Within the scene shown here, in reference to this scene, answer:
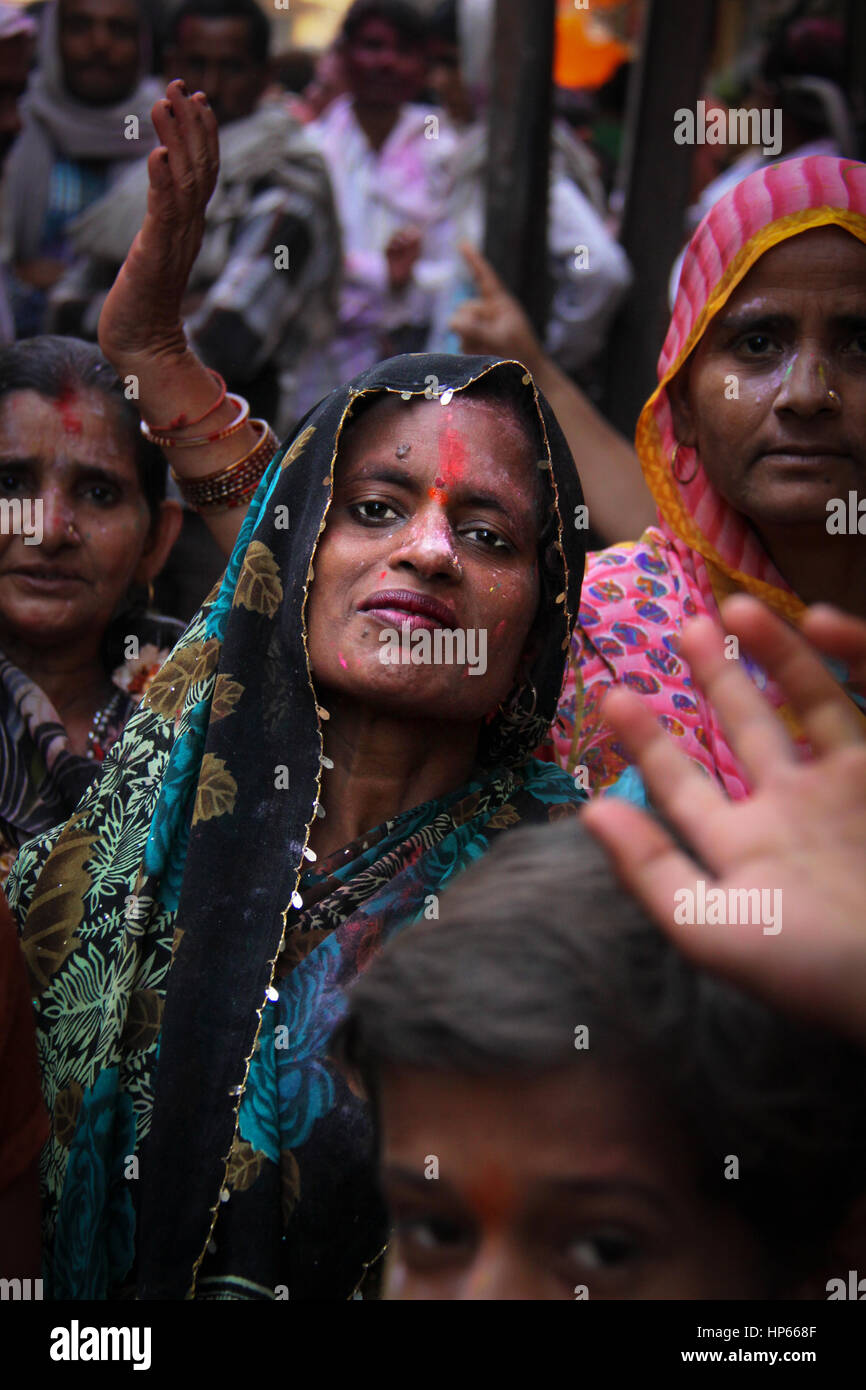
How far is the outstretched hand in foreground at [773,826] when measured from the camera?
38.5 inches

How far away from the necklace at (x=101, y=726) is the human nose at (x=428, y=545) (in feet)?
2.93

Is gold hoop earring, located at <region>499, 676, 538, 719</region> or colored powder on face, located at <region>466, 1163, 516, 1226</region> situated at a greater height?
gold hoop earring, located at <region>499, 676, 538, 719</region>

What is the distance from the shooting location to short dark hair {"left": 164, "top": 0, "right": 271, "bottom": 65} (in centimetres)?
552

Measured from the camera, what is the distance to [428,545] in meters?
2.01

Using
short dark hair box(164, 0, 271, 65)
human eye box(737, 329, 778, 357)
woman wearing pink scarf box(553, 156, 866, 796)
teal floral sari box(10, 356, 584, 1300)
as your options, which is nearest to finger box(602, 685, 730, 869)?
teal floral sari box(10, 356, 584, 1300)

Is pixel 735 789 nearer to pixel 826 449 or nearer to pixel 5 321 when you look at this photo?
pixel 826 449

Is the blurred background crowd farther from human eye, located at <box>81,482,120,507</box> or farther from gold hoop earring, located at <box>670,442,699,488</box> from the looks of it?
gold hoop earring, located at <box>670,442,699,488</box>

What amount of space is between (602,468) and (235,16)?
2.93 metres

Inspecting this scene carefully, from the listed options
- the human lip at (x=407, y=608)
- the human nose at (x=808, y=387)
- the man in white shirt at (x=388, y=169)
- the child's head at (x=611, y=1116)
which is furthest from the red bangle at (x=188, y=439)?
the man in white shirt at (x=388, y=169)

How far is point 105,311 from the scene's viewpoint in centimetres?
273

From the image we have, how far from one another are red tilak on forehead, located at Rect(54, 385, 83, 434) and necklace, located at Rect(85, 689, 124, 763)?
0.52 metres

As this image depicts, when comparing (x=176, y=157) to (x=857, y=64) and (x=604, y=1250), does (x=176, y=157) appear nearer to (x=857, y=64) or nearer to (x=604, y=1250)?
(x=604, y=1250)

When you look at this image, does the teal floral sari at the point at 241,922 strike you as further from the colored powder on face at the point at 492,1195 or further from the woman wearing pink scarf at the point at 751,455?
the colored powder on face at the point at 492,1195

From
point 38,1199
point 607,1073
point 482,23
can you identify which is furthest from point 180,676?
point 482,23
